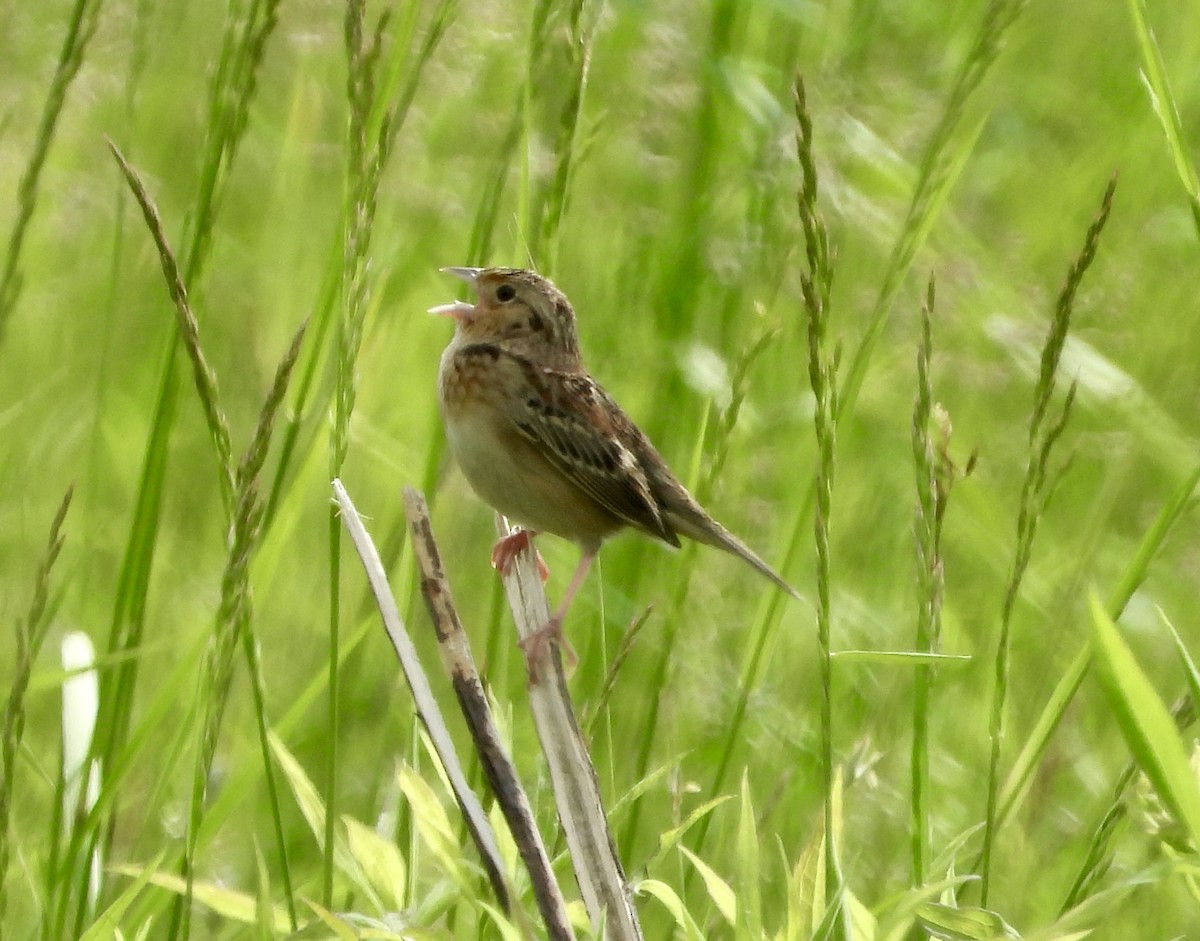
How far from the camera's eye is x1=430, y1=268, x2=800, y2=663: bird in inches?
139

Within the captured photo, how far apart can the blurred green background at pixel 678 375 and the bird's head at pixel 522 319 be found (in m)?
0.16

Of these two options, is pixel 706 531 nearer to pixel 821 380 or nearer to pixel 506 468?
pixel 506 468

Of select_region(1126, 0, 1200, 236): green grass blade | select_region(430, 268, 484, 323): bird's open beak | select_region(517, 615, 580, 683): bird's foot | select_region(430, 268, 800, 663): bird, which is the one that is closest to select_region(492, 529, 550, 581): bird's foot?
select_region(430, 268, 800, 663): bird

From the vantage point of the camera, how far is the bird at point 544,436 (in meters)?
3.54

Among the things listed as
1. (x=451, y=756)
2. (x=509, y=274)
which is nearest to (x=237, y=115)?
(x=451, y=756)

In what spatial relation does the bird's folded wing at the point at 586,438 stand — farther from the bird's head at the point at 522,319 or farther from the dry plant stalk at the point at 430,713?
the dry plant stalk at the point at 430,713

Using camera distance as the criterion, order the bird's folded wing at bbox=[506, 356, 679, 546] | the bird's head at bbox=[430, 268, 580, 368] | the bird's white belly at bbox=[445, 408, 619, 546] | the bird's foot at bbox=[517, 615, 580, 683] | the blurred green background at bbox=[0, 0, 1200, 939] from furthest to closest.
→ 1. the bird's head at bbox=[430, 268, 580, 368]
2. the bird's folded wing at bbox=[506, 356, 679, 546]
3. the bird's white belly at bbox=[445, 408, 619, 546]
4. the blurred green background at bbox=[0, 0, 1200, 939]
5. the bird's foot at bbox=[517, 615, 580, 683]

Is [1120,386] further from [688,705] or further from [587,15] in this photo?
[587,15]

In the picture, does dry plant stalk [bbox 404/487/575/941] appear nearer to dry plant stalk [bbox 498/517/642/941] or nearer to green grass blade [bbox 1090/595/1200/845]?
dry plant stalk [bbox 498/517/642/941]

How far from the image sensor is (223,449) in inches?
78.2

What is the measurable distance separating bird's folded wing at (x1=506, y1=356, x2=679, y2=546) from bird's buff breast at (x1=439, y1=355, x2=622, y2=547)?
4 cm

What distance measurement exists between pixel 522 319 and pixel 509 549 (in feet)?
3.29

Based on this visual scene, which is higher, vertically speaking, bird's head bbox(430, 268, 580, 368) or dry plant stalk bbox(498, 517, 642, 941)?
dry plant stalk bbox(498, 517, 642, 941)

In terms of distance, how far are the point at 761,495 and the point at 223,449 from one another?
2565 millimetres
